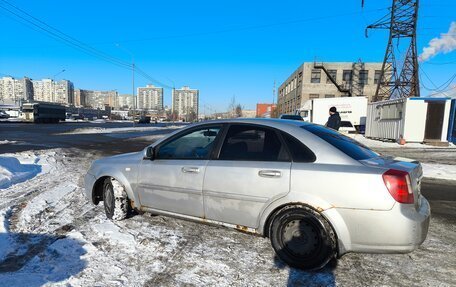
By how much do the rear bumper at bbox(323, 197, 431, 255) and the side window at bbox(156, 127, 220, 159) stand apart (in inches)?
66.6

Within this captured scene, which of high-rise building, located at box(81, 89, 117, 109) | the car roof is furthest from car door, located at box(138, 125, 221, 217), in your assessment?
high-rise building, located at box(81, 89, 117, 109)

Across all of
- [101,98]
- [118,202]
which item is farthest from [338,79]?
[101,98]

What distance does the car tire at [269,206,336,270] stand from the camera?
10.3ft

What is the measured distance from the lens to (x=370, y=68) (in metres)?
57.8

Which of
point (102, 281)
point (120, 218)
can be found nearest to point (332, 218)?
point (102, 281)

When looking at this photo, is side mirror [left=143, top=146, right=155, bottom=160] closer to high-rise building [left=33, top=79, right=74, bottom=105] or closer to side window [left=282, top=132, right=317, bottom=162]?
side window [left=282, top=132, right=317, bottom=162]

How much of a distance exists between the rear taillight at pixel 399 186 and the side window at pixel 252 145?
998 millimetres

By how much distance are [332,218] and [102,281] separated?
2.33 meters

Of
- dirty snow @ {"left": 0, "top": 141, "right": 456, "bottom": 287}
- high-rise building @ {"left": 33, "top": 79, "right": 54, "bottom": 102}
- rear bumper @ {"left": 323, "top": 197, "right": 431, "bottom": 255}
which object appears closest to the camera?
rear bumper @ {"left": 323, "top": 197, "right": 431, "bottom": 255}

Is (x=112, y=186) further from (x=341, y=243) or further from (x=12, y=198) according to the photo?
(x=341, y=243)

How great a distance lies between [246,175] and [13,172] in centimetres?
669

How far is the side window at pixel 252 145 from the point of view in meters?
3.52

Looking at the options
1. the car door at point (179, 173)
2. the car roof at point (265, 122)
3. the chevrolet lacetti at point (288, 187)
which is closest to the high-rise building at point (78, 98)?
the car door at point (179, 173)

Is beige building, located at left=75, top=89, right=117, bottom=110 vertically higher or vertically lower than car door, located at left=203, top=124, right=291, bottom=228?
higher
